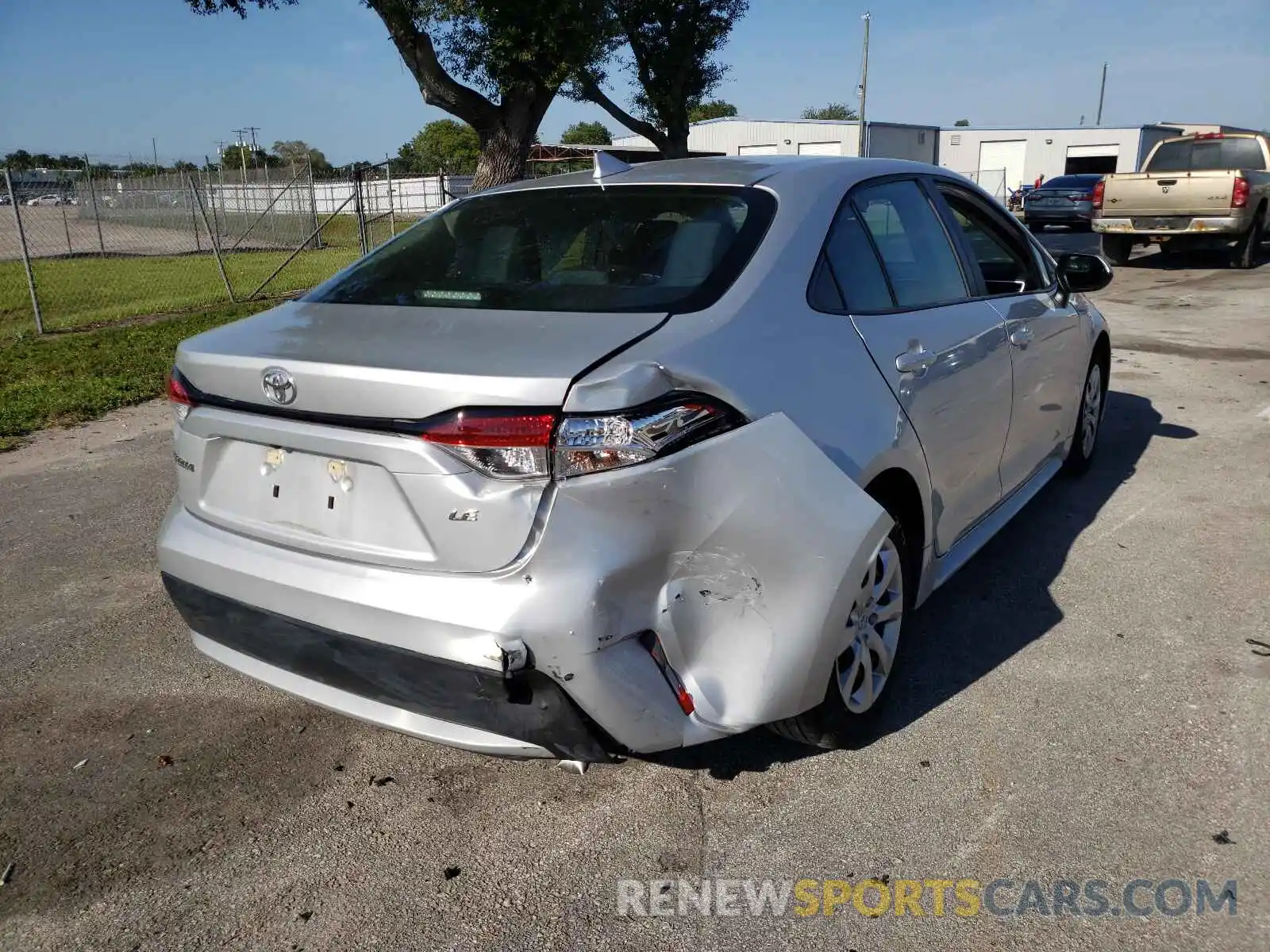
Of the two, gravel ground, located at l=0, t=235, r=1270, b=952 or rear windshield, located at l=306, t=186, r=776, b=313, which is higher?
rear windshield, located at l=306, t=186, r=776, b=313

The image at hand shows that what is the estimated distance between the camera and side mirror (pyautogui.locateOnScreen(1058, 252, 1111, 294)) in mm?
4773

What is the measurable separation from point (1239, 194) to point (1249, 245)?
159 cm

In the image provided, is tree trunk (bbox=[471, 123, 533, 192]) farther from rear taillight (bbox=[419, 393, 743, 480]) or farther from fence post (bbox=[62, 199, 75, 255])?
rear taillight (bbox=[419, 393, 743, 480])

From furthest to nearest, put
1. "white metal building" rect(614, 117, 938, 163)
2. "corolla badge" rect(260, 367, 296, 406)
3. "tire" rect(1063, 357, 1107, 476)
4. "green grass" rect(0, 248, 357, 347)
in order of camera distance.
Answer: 1. "white metal building" rect(614, 117, 938, 163)
2. "green grass" rect(0, 248, 357, 347)
3. "tire" rect(1063, 357, 1107, 476)
4. "corolla badge" rect(260, 367, 296, 406)

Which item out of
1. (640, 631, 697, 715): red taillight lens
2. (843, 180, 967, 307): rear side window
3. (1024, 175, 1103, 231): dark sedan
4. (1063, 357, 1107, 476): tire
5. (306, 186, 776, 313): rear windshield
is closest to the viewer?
(640, 631, 697, 715): red taillight lens

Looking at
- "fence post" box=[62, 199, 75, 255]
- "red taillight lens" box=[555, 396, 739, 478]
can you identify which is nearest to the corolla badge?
"red taillight lens" box=[555, 396, 739, 478]

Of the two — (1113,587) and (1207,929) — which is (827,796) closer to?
(1207,929)

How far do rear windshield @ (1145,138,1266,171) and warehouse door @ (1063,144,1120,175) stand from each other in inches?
1454

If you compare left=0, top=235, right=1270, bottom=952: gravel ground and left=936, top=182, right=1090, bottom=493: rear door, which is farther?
left=936, top=182, right=1090, bottom=493: rear door

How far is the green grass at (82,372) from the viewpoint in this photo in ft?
23.6

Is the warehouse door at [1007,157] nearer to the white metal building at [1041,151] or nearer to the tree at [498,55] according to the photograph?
the white metal building at [1041,151]

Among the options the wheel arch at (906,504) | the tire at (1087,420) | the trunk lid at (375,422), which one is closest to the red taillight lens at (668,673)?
the trunk lid at (375,422)

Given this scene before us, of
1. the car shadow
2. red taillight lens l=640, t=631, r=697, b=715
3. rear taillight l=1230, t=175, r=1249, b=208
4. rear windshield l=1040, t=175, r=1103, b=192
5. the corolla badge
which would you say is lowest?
the car shadow

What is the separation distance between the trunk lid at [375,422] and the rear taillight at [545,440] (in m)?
0.02
